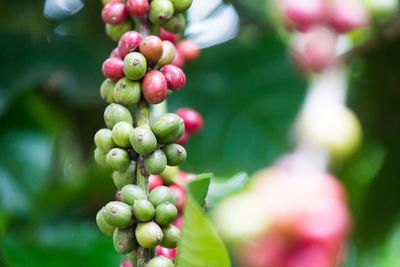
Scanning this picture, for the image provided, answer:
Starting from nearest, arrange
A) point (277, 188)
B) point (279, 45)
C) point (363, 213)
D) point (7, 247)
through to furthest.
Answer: point (7, 247)
point (277, 188)
point (279, 45)
point (363, 213)

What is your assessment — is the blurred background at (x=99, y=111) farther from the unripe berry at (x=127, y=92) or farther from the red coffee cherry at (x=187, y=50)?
the unripe berry at (x=127, y=92)

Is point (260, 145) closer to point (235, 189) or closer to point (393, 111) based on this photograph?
point (235, 189)

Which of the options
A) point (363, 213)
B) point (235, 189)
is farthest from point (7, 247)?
point (363, 213)

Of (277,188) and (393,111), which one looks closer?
(277,188)

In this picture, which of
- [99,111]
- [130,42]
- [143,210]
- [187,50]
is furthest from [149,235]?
[99,111]

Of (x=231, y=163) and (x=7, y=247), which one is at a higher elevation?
(x=7, y=247)

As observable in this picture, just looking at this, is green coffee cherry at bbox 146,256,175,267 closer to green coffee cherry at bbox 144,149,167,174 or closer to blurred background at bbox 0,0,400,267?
green coffee cherry at bbox 144,149,167,174
